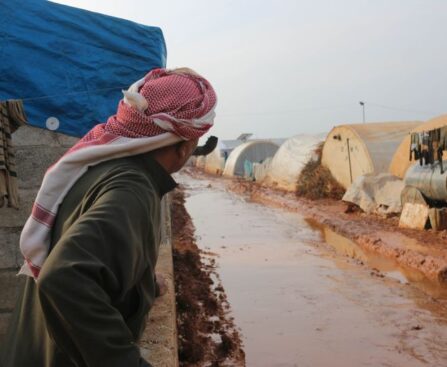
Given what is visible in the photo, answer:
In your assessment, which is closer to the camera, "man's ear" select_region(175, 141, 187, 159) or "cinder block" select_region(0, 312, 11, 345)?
"man's ear" select_region(175, 141, 187, 159)

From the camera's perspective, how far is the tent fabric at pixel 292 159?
24391 mm

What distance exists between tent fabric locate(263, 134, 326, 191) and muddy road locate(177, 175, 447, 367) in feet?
39.4

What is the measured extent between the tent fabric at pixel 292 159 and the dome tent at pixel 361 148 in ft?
8.32

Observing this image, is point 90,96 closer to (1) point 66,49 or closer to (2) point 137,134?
(1) point 66,49

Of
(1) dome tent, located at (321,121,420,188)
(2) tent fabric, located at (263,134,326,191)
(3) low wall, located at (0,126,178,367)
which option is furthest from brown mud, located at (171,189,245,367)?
(2) tent fabric, located at (263,134,326,191)

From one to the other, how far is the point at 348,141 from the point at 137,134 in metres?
18.6

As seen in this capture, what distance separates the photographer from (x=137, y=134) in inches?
64.5

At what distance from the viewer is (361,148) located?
60.0 feet

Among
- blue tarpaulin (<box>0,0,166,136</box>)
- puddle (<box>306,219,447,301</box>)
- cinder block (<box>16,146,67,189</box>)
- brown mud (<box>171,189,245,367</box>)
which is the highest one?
blue tarpaulin (<box>0,0,166,136</box>)

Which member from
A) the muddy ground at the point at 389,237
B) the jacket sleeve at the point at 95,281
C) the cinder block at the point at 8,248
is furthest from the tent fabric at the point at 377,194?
the jacket sleeve at the point at 95,281

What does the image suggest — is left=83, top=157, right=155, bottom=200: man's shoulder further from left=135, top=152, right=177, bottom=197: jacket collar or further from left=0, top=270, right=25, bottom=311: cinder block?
left=0, top=270, right=25, bottom=311: cinder block

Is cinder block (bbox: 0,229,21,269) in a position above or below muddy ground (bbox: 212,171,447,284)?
above

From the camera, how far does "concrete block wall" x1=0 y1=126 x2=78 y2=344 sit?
3.52 metres

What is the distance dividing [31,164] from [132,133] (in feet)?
7.50
